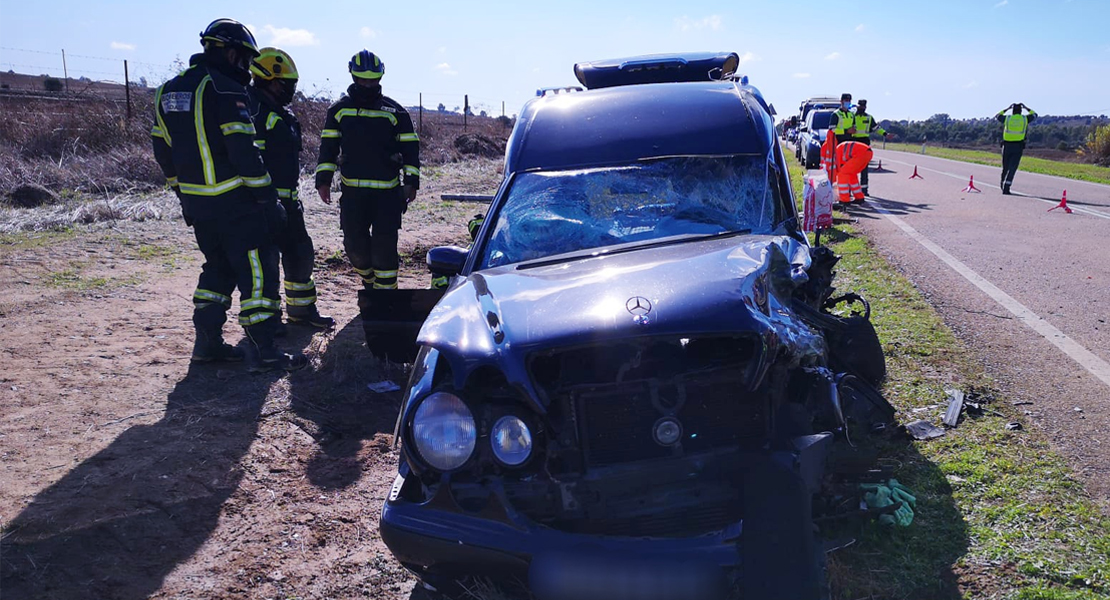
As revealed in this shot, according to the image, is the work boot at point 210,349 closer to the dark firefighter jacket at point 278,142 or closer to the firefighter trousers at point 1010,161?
the dark firefighter jacket at point 278,142

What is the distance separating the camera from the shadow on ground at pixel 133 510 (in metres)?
3.07

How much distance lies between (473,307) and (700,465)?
3.51 ft

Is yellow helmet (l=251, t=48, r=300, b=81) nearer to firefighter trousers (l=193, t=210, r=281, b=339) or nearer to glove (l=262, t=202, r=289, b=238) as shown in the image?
glove (l=262, t=202, r=289, b=238)

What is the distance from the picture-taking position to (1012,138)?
629 inches

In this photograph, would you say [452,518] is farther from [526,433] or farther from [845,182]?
[845,182]

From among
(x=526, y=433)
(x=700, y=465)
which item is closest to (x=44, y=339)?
(x=526, y=433)

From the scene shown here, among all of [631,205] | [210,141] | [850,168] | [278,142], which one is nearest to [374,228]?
[278,142]

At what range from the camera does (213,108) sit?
4973 mm

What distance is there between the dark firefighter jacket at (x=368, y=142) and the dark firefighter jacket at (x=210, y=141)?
125 cm

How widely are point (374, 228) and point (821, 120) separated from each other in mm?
20383

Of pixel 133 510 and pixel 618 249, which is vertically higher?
pixel 618 249

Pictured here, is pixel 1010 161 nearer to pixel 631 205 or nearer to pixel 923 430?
pixel 923 430

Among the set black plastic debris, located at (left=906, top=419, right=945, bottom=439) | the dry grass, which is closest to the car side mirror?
black plastic debris, located at (left=906, top=419, right=945, bottom=439)

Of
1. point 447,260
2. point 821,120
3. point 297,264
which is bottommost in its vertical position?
point 297,264
